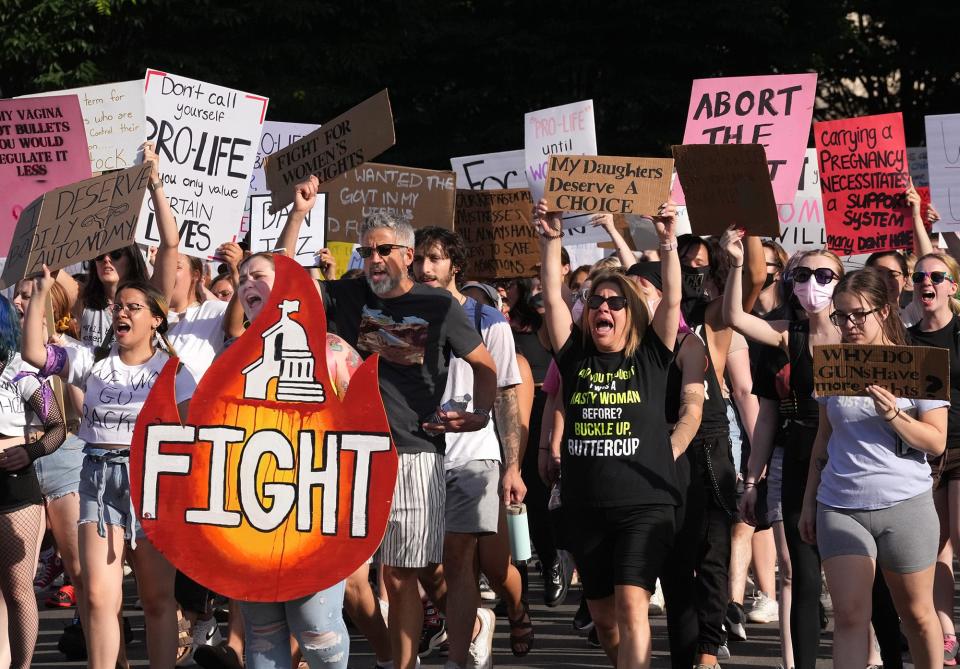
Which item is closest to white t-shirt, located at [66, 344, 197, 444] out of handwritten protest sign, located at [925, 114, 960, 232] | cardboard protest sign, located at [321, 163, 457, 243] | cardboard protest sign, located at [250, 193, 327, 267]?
cardboard protest sign, located at [321, 163, 457, 243]

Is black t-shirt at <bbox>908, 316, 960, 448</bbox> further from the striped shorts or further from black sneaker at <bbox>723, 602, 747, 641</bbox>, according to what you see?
the striped shorts

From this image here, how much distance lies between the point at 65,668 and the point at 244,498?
11.2ft

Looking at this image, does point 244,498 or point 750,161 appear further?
point 750,161

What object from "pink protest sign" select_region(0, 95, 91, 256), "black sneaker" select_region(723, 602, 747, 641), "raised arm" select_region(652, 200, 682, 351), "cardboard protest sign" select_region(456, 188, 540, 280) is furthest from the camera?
"cardboard protest sign" select_region(456, 188, 540, 280)

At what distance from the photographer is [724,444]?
7.55 m

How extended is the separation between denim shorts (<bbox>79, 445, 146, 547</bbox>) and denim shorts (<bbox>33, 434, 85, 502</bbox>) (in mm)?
758

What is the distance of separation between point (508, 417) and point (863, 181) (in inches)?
136

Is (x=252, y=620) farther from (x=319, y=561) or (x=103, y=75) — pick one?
(x=103, y=75)

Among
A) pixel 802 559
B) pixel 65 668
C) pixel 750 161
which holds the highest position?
pixel 750 161

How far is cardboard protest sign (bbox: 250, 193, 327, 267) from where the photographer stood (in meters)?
10.8

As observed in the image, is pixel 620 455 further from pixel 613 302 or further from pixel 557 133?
pixel 557 133

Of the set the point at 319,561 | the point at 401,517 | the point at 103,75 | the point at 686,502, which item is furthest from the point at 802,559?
the point at 103,75

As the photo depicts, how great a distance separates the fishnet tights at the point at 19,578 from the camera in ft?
23.4

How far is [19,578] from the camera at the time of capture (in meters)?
7.12
